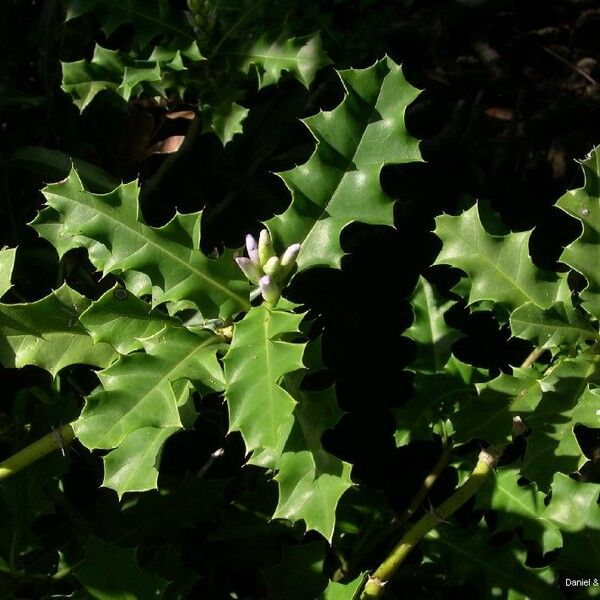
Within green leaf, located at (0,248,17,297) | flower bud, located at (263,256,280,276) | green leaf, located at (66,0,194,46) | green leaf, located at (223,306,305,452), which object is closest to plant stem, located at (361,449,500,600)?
green leaf, located at (223,306,305,452)

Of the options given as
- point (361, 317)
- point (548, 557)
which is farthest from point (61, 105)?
point (548, 557)

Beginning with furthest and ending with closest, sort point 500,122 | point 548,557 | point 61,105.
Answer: point 500,122
point 61,105
point 548,557

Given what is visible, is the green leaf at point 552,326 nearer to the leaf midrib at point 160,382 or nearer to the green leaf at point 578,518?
the green leaf at point 578,518

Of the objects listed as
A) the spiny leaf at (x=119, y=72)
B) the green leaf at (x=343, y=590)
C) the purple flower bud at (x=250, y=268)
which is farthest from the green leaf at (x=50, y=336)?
the spiny leaf at (x=119, y=72)

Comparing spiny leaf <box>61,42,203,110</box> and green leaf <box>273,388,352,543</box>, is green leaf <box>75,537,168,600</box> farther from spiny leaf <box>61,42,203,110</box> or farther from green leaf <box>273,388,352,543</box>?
spiny leaf <box>61,42,203,110</box>

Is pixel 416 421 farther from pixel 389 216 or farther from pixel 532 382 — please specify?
pixel 389 216

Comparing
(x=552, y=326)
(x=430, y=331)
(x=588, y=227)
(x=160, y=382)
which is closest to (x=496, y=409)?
(x=552, y=326)

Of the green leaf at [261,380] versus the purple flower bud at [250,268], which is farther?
the purple flower bud at [250,268]
